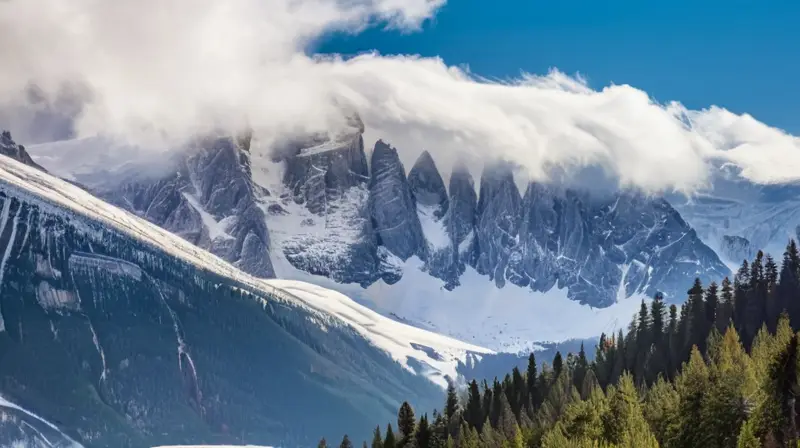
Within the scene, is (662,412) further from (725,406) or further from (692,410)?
(725,406)

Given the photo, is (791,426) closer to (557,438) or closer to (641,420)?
(641,420)

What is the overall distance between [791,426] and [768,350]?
121 feet

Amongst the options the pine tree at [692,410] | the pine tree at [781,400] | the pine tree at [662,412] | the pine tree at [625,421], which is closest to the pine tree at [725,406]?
the pine tree at [692,410]

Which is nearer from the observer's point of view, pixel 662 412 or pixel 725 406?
pixel 725 406

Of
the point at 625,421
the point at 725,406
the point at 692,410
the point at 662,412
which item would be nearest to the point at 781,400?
the point at 725,406

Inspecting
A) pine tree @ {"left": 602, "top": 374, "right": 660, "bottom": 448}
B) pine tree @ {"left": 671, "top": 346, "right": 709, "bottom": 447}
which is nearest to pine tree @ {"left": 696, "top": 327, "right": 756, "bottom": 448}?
pine tree @ {"left": 671, "top": 346, "right": 709, "bottom": 447}

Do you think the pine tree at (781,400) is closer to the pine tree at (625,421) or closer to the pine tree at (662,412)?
the pine tree at (625,421)

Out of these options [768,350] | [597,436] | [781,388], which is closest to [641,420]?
[597,436]

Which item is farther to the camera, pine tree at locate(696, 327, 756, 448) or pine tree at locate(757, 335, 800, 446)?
pine tree at locate(696, 327, 756, 448)

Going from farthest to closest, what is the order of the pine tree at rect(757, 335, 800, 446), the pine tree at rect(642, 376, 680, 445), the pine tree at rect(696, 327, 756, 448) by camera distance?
the pine tree at rect(642, 376, 680, 445) < the pine tree at rect(696, 327, 756, 448) < the pine tree at rect(757, 335, 800, 446)

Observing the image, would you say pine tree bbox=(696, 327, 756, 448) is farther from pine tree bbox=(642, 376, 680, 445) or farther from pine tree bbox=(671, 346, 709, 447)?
Answer: pine tree bbox=(642, 376, 680, 445)

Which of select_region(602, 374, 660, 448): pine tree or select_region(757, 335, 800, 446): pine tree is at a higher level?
select_region(757, 335, 800, 446): pine tree

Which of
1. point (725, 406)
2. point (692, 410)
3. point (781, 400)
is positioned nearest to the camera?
point (781, 400)

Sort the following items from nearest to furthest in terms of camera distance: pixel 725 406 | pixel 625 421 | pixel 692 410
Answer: pixel 725 406, pixel 692 410, pixel 625 421
